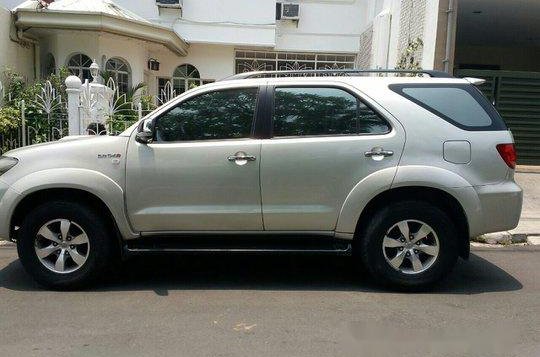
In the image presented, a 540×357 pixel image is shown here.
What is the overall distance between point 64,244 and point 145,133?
1.26 m

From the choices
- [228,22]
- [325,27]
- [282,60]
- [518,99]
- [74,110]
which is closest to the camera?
[74,110]

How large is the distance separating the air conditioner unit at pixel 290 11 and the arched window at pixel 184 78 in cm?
342

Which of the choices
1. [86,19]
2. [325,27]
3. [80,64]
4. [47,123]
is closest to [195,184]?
[47,123]

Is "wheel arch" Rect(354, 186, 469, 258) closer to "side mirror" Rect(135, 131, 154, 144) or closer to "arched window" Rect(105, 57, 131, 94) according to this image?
"side mirror" Rect(135, 131, 154, 144)

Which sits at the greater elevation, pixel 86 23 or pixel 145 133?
pixel 86 23

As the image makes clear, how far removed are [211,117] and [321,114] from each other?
3.36 ft

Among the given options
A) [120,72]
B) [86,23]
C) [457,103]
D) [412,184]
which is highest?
[86,23]

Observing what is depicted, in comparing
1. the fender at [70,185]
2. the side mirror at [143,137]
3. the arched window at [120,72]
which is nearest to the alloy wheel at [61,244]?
the fender at [70,185]

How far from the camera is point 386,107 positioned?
4.86m

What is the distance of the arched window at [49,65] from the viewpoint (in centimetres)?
1395

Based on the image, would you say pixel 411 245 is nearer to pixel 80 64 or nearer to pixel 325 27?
pixel 80 64

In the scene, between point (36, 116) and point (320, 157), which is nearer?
point (320, 157)

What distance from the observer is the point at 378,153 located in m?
4.77

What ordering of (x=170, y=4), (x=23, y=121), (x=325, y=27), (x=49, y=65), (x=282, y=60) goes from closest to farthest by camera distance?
(x=23, y=121) → (x=49, y=65) → (x=170, y=4) → (x=325, y=27) → (x=282, y=60)
